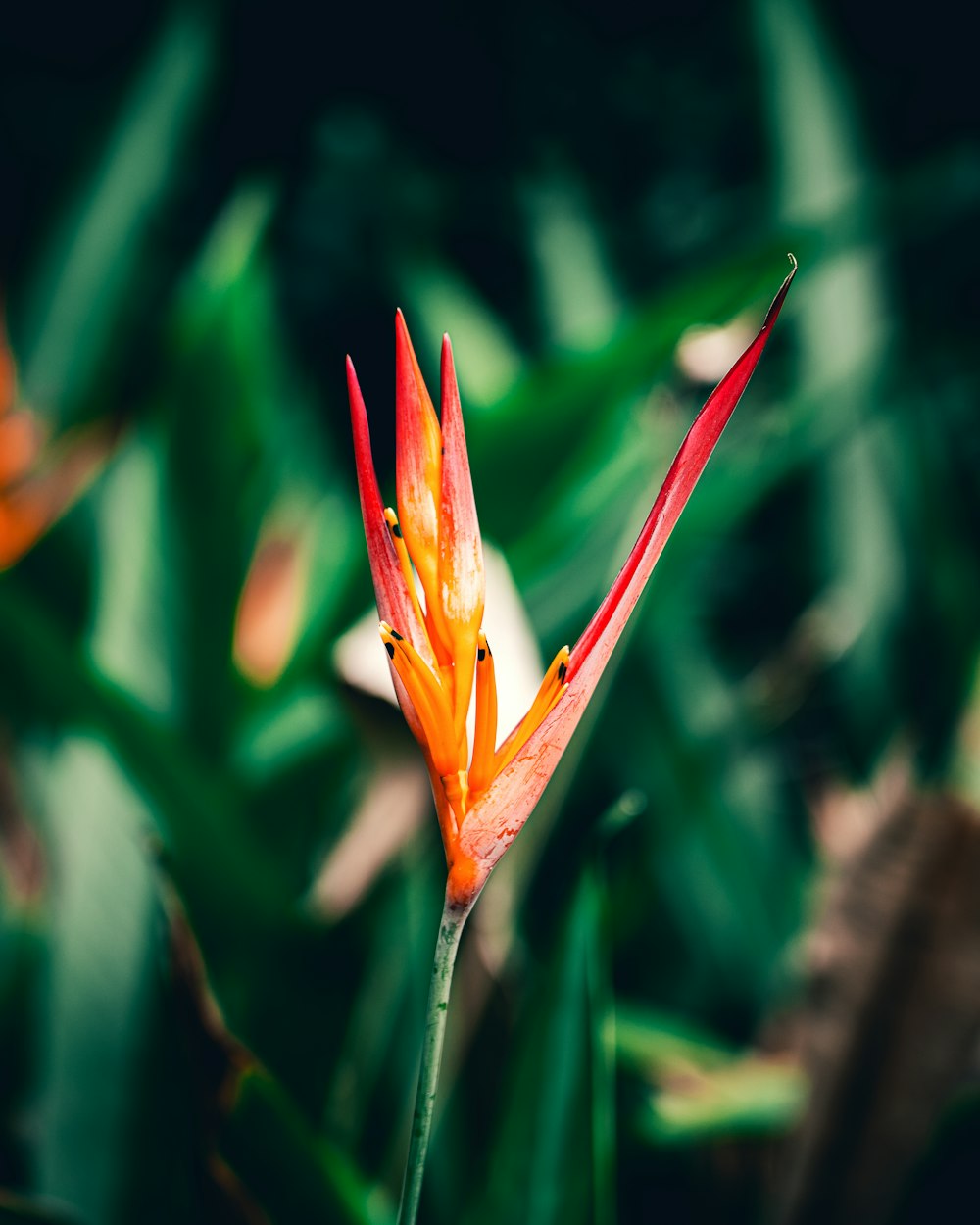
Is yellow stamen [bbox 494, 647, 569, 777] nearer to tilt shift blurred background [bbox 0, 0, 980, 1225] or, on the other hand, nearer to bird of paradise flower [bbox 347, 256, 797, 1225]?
bird of paradise flower [bbox 347, 256, 797, 1225]

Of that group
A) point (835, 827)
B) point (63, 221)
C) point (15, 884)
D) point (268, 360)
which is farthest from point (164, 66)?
point (835, 827)

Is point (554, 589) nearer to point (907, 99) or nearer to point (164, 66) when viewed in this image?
point (164, 66)

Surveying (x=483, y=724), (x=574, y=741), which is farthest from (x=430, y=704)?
(x=574, y=741)

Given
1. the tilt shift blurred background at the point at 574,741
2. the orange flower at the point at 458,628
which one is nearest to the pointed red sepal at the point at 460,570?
the orange flower at the point at 458,628

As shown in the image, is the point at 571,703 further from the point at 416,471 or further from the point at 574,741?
the point at 574,741

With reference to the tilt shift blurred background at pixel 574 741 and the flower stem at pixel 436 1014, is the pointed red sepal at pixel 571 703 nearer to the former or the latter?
the flower stem at pixel 436 1014

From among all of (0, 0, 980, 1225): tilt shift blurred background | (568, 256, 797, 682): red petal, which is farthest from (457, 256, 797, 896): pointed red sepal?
(0, 0, 980, 1225): tilt shift blurred background

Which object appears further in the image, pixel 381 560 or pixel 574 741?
pixel 574 741
